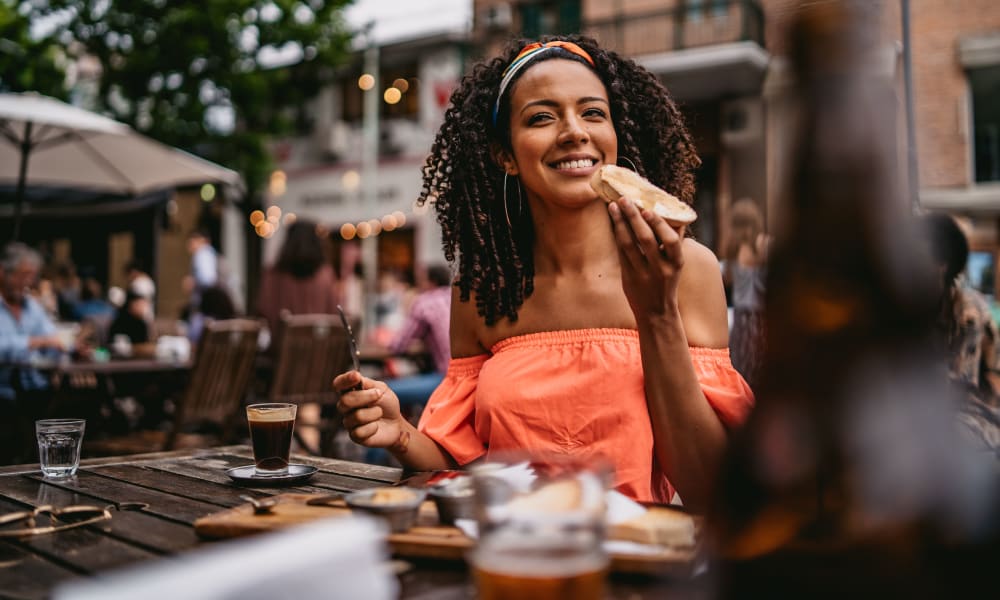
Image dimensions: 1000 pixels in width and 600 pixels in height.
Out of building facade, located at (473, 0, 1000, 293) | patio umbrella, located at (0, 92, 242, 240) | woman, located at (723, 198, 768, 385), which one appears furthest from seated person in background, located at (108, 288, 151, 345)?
building facade, located at (473, 0, 1000, 293)

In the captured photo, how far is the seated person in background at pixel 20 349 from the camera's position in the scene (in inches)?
180

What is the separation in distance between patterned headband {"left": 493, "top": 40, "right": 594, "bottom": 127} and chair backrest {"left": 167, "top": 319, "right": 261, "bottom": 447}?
10.3 feet

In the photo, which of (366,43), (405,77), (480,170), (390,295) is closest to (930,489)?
(480,170)

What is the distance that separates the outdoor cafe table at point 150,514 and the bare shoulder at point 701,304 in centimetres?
78

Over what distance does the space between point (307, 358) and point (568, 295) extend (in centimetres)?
393

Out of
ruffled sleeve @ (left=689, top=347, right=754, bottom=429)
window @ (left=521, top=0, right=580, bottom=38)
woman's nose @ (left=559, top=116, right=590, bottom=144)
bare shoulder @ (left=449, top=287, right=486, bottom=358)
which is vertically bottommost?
ruffled sleeve @ (left=689, top=347, right=754, bottom=429)

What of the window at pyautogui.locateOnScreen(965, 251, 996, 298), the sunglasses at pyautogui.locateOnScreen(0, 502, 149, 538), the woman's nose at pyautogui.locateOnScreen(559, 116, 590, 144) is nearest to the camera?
the sunglasses at pyautogui.locateOnScreen(0, 502, 149, 538)

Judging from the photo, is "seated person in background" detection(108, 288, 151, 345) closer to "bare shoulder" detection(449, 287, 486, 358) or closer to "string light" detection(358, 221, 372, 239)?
"bare shoulder" detection(449, 287, 486, 358)

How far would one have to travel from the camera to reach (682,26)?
14719 millimetres

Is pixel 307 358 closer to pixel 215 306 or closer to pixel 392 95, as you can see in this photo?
pixel 215 306

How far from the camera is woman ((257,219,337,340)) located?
6.23 meters

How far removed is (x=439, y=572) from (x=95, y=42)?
588 inches

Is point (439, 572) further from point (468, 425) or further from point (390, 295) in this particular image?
point (390, 295)

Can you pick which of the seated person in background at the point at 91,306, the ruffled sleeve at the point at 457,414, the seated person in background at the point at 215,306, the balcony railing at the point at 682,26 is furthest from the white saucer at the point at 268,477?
the balcony railing at the point at 682,26
